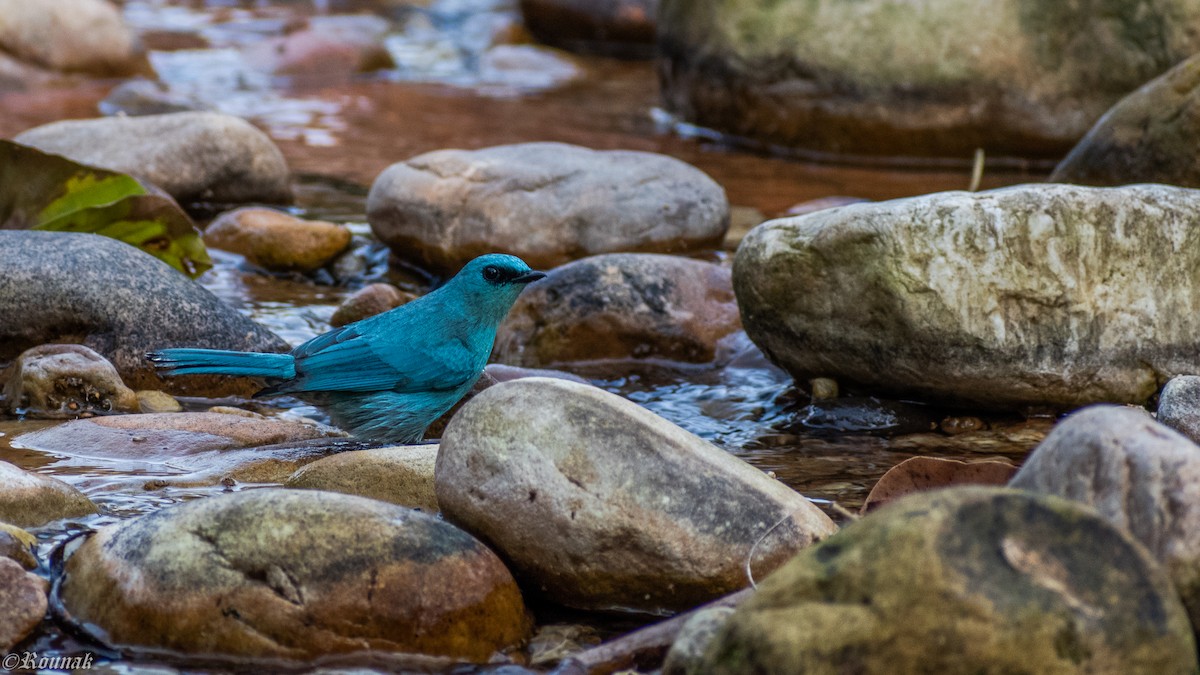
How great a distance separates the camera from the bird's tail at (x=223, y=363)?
192 inches

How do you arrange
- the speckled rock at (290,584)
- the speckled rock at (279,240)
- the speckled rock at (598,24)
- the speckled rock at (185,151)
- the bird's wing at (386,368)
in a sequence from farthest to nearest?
the speckled rock at (598,24)
the speckled rock at (185,151)
the speckled rock at (279,240)
the bird's wing at (386,368)
the speckled rock at (290,584)

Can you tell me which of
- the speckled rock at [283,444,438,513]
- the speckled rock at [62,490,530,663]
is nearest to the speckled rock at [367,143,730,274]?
the speckled rock at [283,444,438,513]

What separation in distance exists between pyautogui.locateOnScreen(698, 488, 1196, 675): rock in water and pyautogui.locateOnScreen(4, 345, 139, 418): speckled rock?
3.49 m

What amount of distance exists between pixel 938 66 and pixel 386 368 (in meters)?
6.25

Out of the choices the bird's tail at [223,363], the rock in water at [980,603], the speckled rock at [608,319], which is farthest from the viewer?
the speckled rock at [608,319]

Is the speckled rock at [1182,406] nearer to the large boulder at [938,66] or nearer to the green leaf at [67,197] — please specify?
the green leaf at [67,197]

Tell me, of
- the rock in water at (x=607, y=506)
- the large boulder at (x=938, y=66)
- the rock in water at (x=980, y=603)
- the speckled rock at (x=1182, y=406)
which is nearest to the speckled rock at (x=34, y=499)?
the rock in water at (x=607, y=506)

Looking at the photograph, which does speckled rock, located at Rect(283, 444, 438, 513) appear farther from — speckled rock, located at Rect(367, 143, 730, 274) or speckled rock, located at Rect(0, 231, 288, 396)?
speckled rock, located at Rect(367, 143, 730, 274)

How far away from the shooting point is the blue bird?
5016 millimetres

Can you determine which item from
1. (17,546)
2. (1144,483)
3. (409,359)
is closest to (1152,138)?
(409,359)

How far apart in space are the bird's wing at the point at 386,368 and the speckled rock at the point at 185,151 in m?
3.72

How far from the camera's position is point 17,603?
135 inches

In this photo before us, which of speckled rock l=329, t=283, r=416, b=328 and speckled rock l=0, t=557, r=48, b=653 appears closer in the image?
speckled rock l=0, t=557, r=48, b=653

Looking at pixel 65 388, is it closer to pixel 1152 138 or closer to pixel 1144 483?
pixel 1144 483
